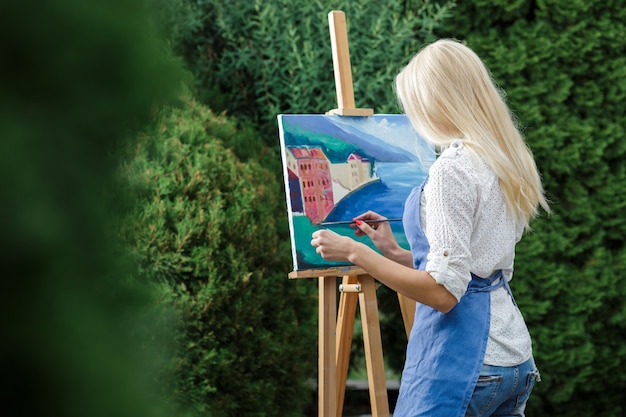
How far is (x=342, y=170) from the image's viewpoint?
3.01 meters

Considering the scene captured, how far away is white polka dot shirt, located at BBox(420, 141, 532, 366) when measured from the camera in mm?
1924

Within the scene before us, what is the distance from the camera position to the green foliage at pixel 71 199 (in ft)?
1.59

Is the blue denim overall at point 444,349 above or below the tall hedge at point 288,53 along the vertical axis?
below

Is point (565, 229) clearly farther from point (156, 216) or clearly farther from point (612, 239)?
point (156, 216)

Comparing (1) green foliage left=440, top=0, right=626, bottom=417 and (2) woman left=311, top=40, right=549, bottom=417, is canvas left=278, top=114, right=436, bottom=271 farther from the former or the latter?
(1) green foliage left=440, top=0, right=626, bottom=417

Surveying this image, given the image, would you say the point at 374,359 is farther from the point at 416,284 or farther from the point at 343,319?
the point at 416,284

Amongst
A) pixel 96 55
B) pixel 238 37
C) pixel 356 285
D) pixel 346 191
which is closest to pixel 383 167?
pixel 346 191

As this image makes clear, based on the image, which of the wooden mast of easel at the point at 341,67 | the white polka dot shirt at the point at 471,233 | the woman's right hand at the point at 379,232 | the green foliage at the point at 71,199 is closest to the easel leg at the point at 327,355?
the woman's right hand at the point at 379,232

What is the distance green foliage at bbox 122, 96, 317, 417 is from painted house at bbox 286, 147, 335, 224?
68cm

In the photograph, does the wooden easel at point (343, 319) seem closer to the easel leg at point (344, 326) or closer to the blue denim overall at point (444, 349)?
the easel leg at point (344, 326)

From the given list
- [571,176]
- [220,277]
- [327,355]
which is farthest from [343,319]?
[571,176]

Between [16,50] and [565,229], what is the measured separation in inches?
169

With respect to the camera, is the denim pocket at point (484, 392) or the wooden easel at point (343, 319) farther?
the wooden easel at point (343, 319)

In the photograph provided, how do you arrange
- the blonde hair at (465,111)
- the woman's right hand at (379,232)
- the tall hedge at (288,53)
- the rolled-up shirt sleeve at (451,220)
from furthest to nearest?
1. the tall hedge at (288,53)
2. the woman's right hand at (379,232)
3. the blonde hair at (465,111)
4. the rolled-up shirt sleeve at (451,220)
